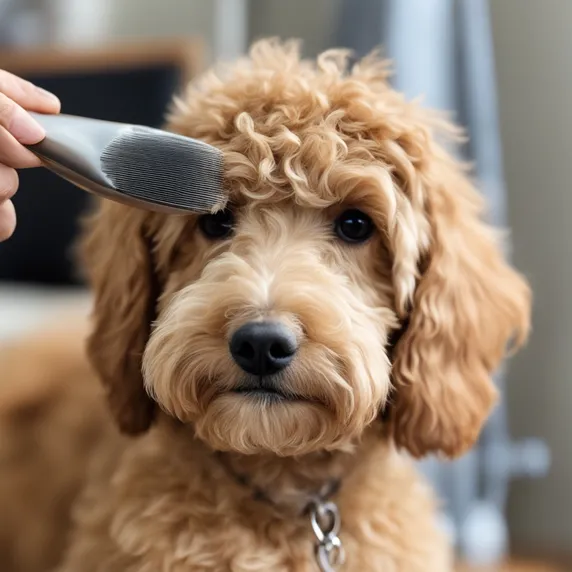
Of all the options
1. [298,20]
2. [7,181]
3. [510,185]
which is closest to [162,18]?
[298,20]

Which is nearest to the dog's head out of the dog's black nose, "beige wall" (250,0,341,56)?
the dog's black nose

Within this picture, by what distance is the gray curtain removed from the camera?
177 cm

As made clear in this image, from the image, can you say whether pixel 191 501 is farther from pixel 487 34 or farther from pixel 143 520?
pixel 487 34

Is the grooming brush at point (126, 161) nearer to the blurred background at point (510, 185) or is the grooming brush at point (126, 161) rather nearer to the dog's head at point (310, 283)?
the dog's head at point (310, 283)

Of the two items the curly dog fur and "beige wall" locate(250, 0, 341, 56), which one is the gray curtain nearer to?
"beige wall" locate(250, 0, 341, 56)

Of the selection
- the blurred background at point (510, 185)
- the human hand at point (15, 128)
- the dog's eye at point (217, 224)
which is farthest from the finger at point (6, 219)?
the blurred background at point (510, 185)

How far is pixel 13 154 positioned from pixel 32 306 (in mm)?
1695

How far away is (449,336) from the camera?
120 centimetres

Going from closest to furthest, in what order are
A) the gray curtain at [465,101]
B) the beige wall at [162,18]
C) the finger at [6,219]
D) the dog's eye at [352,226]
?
the finger at [6,219] < the dog's eye at [352,226] < the gray curtain at [465,101] < the beige wall at [162,18]

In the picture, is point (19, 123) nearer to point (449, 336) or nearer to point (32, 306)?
point (449, 336)

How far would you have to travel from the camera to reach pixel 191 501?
119 centimetres

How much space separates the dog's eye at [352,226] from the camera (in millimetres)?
1172

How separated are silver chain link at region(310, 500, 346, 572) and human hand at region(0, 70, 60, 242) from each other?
61 centimetres

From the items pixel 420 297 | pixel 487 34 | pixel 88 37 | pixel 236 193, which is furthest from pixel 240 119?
pixel 88 37
